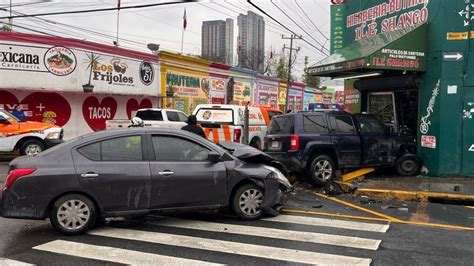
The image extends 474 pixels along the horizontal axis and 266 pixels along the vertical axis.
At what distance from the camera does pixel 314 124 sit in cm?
1088

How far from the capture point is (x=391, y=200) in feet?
31.3

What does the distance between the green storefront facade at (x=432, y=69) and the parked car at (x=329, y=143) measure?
0.92 meters

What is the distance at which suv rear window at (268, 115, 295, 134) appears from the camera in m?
10.8

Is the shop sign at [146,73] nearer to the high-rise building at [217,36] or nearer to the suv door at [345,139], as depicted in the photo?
the suv door at [345,139]

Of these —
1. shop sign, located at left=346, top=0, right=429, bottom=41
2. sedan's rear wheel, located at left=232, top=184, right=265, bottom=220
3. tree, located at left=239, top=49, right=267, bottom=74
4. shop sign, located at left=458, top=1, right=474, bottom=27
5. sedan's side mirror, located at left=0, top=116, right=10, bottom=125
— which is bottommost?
sedan's rear wheel, located at left=232, top=184, right=265, bottom=220

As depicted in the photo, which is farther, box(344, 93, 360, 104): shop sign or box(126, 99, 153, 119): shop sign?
box(126, 99, 153, 119): shop sign

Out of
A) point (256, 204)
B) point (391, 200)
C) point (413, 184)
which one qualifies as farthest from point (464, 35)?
point (256, 204)

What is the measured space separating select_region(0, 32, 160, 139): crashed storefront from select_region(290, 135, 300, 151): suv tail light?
12.7 metres

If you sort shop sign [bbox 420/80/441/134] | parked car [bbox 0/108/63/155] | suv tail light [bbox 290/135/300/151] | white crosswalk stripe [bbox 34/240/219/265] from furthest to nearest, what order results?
1. parked car [bbox 0/108/63/155]
2. shop sign [bbox 420/80/441/134]
3. suv tail light [bbox 290/135/300/151]
4. white crosswalk stripe [bbox 34/240/219/265]

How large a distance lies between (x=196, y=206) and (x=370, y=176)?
6687 millimetres

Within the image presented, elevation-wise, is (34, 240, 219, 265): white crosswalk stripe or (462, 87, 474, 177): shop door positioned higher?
(462, 87, 474, 177): shop door

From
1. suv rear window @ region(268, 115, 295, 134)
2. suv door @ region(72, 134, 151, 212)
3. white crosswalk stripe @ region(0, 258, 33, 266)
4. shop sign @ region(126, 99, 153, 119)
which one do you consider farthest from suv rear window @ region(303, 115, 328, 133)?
shop sign @ region(126, 99, 153, 119)

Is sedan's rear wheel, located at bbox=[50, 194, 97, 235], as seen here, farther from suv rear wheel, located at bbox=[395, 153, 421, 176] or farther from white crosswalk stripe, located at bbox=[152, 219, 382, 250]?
suv rear wheel, located at bbox=[395, 153, 421, 176]

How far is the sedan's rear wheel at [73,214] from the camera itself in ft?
20.2
